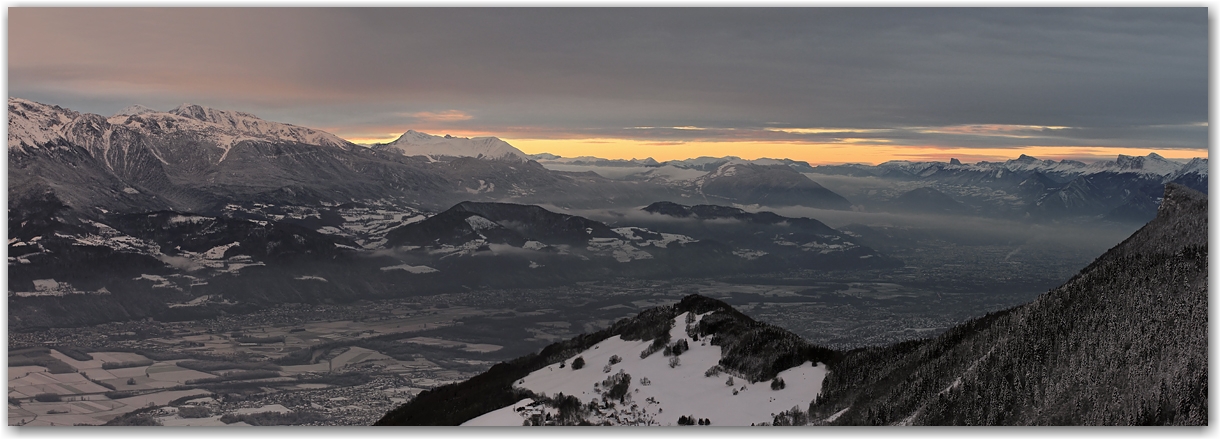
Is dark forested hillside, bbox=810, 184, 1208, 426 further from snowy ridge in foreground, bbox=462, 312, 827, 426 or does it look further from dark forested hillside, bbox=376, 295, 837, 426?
dark forested hillside, bbox=376, 295, 837, 426

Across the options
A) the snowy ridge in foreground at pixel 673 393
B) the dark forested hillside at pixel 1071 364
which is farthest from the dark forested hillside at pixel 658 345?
the dark forested hillside at pixel 1071 364

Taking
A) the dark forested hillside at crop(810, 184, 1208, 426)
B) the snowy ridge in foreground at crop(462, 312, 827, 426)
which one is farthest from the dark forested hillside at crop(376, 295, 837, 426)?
the dark forested hillside at crop(810, 184, 1208, 426)

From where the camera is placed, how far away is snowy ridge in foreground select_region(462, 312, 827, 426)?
31844 mm

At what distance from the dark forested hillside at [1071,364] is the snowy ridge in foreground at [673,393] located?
68.6 inches

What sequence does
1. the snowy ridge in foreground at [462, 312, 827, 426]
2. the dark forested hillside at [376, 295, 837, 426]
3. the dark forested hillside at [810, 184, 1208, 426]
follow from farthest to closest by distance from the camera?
the dark forested hillside at [376, 295, 837, 426], the snowy ridge in foreground at [462, 312, 827, 426], the dark forested hillside at [810, 184, 1208, 426]

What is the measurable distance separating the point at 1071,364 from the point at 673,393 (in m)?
14.4

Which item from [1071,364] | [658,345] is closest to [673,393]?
[658,345]

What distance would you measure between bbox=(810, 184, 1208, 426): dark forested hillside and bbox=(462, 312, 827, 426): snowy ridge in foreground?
1.74 metres

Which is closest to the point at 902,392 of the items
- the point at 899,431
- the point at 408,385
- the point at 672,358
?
the point at 899,431

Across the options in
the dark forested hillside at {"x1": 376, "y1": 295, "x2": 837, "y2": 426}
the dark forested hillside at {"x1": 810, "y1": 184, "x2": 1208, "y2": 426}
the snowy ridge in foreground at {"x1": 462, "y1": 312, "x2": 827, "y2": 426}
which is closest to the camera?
the dark forested hillside at {"x1": 810, "y1": 184, "x2": 1208, "y2": 426}

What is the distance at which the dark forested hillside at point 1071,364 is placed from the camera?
81.6 ft

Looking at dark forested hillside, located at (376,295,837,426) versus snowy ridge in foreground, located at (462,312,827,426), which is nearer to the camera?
snowy ridge in foreground, located at (462,312,827,426)

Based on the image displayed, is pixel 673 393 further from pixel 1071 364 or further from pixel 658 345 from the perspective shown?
pixel 1071 364

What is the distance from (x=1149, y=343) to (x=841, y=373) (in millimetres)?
10347
